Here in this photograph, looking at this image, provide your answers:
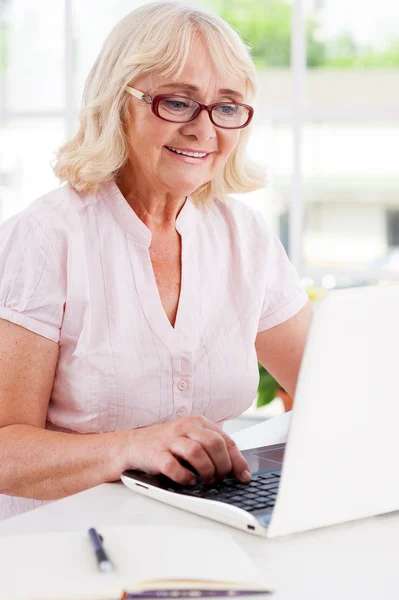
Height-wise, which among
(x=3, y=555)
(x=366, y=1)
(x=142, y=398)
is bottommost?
(x=142, y=398)

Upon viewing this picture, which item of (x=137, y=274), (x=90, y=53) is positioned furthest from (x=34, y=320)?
(x=90, y=53)

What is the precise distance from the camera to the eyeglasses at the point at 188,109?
1.70m

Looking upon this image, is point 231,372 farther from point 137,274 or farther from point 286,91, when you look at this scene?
point 286,91

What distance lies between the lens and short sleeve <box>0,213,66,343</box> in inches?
61.5

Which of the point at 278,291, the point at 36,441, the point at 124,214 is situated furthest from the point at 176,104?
the point at 36,441

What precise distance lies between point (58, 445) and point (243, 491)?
0.37 metres

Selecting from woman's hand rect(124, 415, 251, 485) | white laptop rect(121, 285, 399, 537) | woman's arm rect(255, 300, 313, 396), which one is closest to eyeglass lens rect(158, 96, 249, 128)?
woman's arm rect(255, 300, 313, 396)

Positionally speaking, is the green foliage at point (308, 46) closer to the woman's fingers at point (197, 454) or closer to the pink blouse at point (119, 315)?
the pink blouse at point (119, 315)

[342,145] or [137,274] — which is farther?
[342,145]

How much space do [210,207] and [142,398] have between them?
0.53m

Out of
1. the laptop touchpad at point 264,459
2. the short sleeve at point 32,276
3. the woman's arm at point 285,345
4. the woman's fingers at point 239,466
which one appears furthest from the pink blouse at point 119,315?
the woman's fingers at point 239,466

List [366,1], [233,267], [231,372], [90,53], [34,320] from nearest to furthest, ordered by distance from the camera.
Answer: [34,320] < [231,372] < [233,267] < [366,1] < [90,53]

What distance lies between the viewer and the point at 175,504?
1175mm

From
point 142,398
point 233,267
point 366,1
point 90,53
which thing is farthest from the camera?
point 90,53
